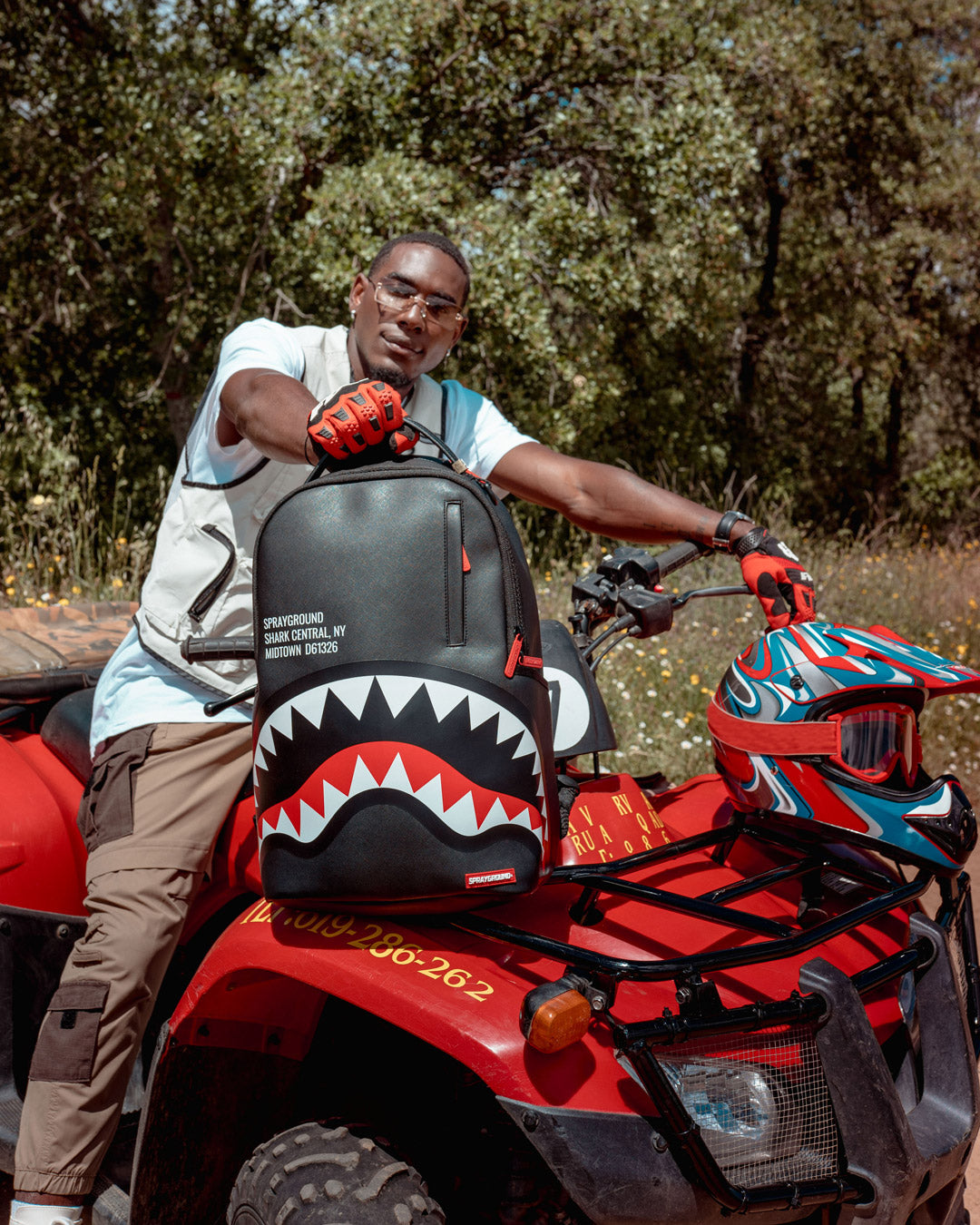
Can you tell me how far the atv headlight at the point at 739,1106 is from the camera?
1396mm

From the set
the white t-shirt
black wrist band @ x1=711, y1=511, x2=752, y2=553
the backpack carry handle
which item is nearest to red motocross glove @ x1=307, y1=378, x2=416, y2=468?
the backpack carry handle

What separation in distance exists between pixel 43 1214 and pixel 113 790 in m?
0.71

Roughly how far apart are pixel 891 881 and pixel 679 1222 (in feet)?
2.27

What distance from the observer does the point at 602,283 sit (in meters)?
9.34

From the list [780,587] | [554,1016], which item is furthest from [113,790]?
[780,587]

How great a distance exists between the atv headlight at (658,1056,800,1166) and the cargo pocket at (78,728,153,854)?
110 cm

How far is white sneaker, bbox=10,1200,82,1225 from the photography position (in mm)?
1807

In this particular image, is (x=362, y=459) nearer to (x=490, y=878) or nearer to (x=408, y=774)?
(x=408, y=774)

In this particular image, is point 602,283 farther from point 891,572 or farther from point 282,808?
point 282,808

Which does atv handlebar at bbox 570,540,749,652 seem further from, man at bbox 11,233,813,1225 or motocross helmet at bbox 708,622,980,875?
motocross helmet at bbox 708,622,980,875

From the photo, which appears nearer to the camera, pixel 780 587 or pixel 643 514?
pixel 780 587

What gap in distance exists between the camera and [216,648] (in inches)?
73.4

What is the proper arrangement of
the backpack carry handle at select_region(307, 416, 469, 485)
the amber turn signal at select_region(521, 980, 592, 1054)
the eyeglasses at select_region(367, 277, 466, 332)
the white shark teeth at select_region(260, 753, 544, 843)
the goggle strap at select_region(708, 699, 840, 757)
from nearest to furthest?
the amber turn signal at select_region(521, 980, 592, 1054)
the white shark teeth at select_region(260, 753, 544, 843)
the backpack carry handle at select_region(307, 416, 469, 485)
the goggle strap at select_region(708, 699, 840, 757)
the eyeglasses at select_region(367, 277, 466, 332)

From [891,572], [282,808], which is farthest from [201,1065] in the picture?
[891,572]
